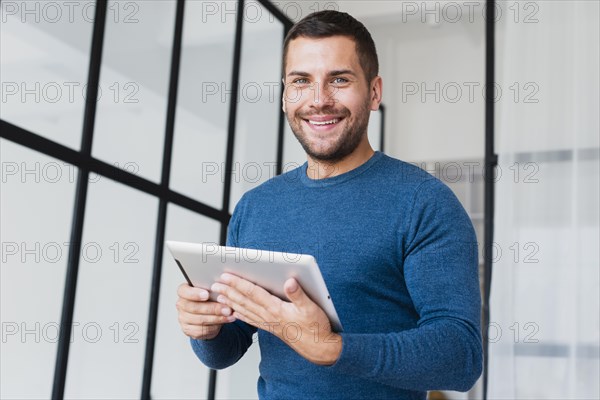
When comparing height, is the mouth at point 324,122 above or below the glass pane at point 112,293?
above

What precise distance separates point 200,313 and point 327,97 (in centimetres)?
43

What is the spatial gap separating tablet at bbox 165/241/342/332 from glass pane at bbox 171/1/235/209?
1682 mm

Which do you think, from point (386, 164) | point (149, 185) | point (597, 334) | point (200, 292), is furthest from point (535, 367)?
point (200, 292)

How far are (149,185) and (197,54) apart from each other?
67 cm

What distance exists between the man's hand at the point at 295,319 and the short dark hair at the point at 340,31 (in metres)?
0.49

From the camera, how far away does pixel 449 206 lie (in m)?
1.21

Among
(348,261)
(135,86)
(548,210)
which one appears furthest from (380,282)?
(548,210)

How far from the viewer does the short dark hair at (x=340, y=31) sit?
1.35 m

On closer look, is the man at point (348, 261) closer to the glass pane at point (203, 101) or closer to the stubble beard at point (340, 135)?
the stubble beard at point (340, 135)

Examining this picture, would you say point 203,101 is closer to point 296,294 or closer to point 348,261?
point 348,261

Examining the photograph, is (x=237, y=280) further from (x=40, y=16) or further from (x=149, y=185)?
(x=149, y=185)

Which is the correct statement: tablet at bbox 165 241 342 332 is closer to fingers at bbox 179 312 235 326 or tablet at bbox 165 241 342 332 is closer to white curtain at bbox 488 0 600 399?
fingers at bbox 179 312 235 326

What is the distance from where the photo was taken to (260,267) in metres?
1.07

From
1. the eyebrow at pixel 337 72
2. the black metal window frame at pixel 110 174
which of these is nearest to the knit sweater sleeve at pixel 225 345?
the eyebrow at pixel 337 72
